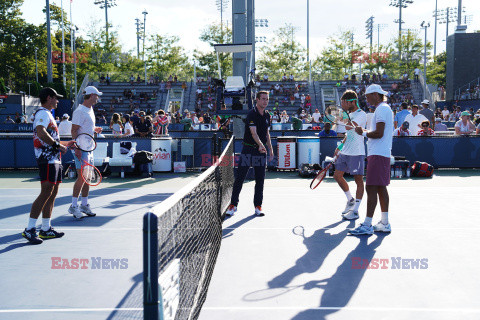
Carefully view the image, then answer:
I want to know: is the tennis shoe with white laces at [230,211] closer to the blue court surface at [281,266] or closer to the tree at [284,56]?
the blue court surface at [281,266]

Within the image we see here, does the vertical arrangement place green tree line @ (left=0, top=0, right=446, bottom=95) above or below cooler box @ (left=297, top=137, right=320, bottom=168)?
above

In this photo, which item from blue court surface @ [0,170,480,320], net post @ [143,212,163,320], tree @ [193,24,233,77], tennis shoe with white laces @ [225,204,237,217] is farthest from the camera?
tree @ [193,24,233,77]

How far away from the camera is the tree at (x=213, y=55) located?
192ft

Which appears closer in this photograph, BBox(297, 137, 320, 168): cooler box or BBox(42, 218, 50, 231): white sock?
BBox(42, 218, 50, 231): white sock

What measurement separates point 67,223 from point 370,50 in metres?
58.4

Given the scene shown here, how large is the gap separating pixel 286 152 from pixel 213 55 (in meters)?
46.1

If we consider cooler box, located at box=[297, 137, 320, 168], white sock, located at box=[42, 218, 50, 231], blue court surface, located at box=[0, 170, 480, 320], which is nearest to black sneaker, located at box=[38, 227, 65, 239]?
white sock, located at box=[42, 218, 50, 231]

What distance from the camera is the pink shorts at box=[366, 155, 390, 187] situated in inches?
265

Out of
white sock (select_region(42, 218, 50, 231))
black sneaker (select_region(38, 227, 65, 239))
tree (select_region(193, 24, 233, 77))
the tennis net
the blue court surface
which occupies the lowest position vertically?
the blue court surface

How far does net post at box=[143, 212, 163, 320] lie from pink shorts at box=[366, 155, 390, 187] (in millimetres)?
4762

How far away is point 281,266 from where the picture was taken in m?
5.54

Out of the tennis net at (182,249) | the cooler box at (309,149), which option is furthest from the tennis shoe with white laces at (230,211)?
the cooler box at (309,149)

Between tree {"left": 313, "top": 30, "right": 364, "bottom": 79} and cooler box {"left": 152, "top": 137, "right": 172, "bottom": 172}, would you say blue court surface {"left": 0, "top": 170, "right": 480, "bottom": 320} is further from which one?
tree {"left": 313, "top": 30, "right": 364, "bottom": 79}

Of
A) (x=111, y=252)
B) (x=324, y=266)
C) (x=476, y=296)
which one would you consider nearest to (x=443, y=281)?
(x=476, y=296)
